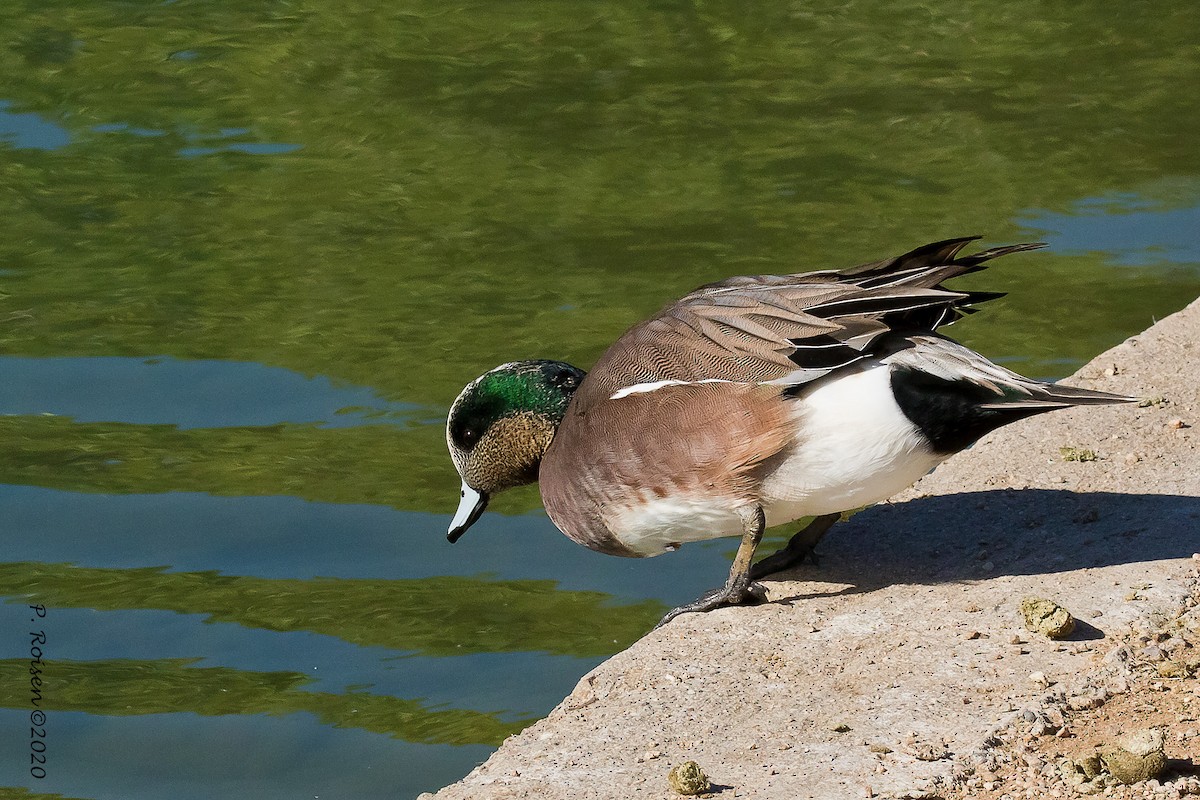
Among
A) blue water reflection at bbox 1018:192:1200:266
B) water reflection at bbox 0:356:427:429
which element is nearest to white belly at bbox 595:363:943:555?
water reflection at bbox 0:356:427:429

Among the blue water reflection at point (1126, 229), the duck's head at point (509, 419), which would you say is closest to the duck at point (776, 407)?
the duck's head at point (509, 419)

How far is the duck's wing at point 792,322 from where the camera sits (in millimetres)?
4234

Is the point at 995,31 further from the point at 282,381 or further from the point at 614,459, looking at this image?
the point at 614,459

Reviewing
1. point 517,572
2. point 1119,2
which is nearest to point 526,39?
point 1119,2

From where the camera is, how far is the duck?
422 cm

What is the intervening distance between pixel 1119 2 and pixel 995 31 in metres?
1.25

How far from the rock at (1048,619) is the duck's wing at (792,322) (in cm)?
77

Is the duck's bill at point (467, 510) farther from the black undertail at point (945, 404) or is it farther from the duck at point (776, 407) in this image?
the black undertail at point (945, 404)

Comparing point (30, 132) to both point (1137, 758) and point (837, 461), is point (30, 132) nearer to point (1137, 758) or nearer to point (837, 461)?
point (837, 461)

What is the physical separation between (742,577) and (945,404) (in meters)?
0.76

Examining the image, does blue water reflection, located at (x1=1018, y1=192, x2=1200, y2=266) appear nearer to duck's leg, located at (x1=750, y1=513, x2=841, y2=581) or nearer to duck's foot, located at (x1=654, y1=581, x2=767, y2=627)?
duck's leg, located at (x1=750, y1=513, x2=841, y2=581)

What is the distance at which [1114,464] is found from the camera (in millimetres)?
5172

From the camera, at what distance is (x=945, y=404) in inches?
166

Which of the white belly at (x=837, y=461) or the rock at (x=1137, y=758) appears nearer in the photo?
the rock at (x=1137, y=758)
